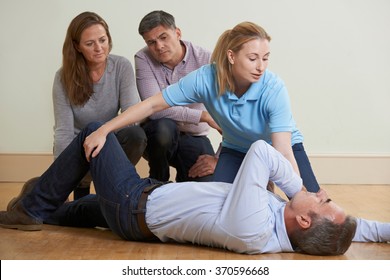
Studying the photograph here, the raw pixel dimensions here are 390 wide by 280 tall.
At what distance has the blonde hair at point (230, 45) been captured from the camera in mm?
2670

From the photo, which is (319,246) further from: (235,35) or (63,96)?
(63,96)

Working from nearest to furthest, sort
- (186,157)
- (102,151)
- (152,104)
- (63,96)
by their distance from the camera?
(102,151)
(152,104)
(63,96)
(186,157)

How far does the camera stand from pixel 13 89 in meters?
4.63

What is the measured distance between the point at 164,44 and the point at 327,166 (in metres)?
1.82

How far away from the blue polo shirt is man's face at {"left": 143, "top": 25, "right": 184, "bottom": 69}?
0.49 m

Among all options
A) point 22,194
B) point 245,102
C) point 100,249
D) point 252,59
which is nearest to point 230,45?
point 252,59

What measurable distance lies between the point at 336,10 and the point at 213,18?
0.80 m

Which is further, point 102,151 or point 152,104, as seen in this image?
point 152,104

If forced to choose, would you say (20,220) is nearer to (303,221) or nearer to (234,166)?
(234,166)

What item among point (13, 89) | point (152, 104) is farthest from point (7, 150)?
point (152, 104)

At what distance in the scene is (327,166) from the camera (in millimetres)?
4637

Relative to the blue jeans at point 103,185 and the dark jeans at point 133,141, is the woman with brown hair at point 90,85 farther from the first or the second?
the blue jeans at point 103,185

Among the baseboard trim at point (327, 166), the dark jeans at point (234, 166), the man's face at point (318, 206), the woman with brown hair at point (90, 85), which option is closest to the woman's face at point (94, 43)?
the woman with brown hair at point (90, 85)

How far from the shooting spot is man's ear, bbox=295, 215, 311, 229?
2.23 meters
